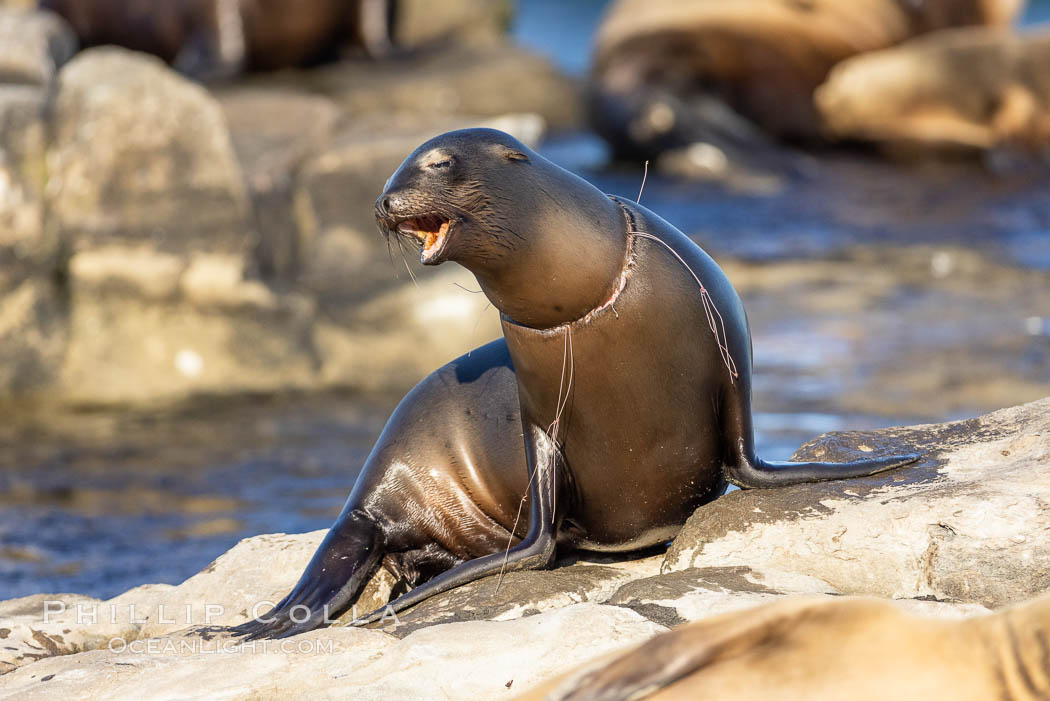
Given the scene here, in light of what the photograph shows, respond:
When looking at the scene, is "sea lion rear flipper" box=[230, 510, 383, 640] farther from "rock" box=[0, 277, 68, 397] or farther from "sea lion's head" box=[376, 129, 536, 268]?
"rock" box=[0, 277, 68, 397]

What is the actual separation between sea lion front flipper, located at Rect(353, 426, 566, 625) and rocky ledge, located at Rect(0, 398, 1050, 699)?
4 cm

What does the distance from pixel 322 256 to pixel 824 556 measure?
7370 millimetres

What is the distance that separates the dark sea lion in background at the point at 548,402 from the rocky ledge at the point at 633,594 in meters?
0.12

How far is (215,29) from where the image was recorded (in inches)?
627

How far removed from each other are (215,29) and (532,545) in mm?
13594

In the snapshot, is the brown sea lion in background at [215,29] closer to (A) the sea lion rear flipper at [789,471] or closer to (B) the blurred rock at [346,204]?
(B) the blurred rock at [346,204]

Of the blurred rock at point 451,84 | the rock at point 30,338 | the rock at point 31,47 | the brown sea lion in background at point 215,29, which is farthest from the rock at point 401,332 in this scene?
the brown sea lion in background at point 215,29

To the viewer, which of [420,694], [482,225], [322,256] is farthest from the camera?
[322,256]

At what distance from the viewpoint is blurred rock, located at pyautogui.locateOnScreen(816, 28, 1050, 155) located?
16438 millimetres

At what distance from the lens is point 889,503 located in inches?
138

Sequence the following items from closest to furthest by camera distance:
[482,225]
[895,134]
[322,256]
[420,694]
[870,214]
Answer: [420,694] < [482,225] < [322,256] < [870,214] < [895,134]

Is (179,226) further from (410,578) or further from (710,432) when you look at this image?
(710,432)

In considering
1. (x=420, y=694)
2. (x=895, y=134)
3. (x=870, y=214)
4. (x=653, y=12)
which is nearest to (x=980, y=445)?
(x=420, y=694)

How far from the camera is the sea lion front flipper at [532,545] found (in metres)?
3.55
